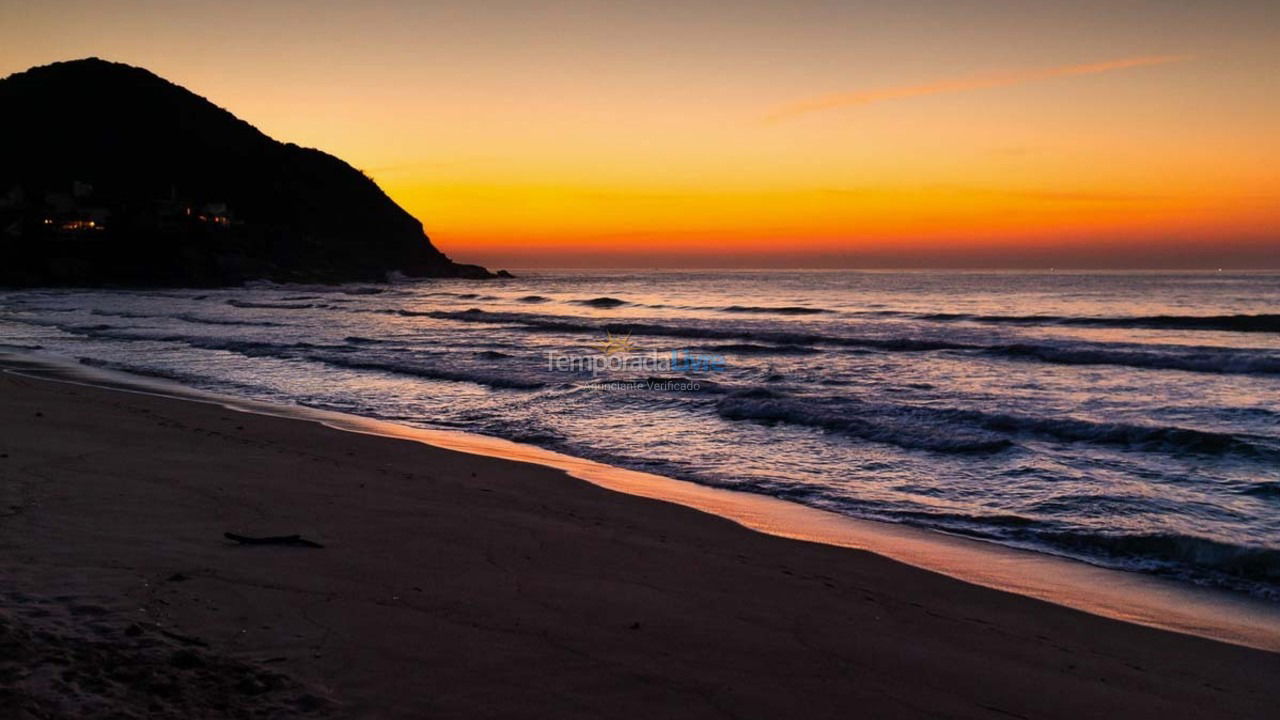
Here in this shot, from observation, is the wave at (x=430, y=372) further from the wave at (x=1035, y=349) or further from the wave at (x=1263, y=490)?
the wave at (x=1035, y=349)

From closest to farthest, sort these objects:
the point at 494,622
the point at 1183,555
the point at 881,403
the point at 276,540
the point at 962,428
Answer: the point at 494,622, the point at 276,540, the point at 1183,555, the point at 962,428, the point at 881,403

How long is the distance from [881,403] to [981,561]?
8493mm

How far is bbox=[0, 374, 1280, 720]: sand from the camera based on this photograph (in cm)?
Result: 321

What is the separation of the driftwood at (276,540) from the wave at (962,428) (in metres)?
8.53

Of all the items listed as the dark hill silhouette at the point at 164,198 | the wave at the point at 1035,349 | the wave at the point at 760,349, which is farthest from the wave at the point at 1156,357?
the dark hill silhouette at the point at 164,198

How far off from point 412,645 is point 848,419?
1027 cm

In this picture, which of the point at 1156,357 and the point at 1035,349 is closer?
the point at 1156,357

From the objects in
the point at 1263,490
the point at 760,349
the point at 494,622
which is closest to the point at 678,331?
the point at 760,349

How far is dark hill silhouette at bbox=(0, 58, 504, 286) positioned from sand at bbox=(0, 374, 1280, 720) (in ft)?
270

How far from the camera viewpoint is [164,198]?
12406 centimetres

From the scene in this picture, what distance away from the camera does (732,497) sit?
845 cm

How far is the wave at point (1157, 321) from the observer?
111 ft

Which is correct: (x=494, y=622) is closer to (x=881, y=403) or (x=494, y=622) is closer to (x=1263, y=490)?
(x=1263, y=490)

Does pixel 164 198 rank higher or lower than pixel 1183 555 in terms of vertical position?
higher
